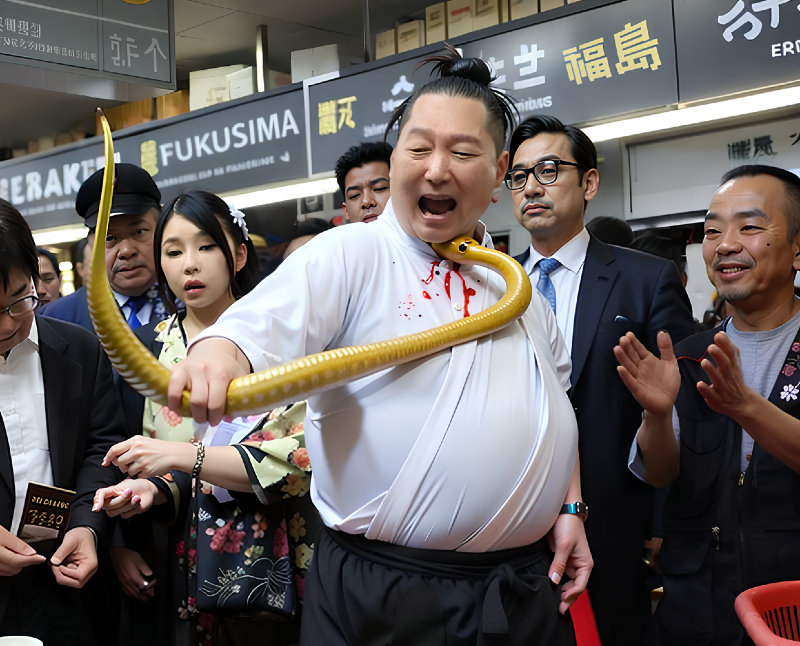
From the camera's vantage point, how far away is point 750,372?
1.99 metres

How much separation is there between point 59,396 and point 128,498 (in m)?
0.36

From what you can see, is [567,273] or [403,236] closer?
[403,236]

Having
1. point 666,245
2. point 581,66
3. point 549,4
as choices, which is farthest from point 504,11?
point 666,245

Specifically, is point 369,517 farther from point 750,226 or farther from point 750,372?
point 750,226

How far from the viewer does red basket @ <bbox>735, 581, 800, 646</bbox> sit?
4.26 feet

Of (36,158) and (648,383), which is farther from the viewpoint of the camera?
(36,158)

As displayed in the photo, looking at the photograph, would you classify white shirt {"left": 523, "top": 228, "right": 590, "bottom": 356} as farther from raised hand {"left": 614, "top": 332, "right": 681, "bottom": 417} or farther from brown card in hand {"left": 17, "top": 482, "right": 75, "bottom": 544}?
brown card in hand {"left": 17, "top": 482, "right": 75, "bottom": 544}

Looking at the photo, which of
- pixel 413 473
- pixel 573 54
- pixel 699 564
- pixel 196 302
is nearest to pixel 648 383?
pixel 699 564

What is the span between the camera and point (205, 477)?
182 centimetres

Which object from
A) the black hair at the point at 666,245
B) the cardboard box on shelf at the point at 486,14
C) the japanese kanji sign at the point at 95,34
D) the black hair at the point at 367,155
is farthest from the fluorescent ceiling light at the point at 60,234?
the black hair at the point at 666,245

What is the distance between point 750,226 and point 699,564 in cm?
85

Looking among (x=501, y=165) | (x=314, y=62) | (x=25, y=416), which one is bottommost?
(x=25, y=416)

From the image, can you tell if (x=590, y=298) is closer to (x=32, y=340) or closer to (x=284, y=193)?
(x=32, y=340)

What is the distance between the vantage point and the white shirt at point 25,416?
1906 millimetres
